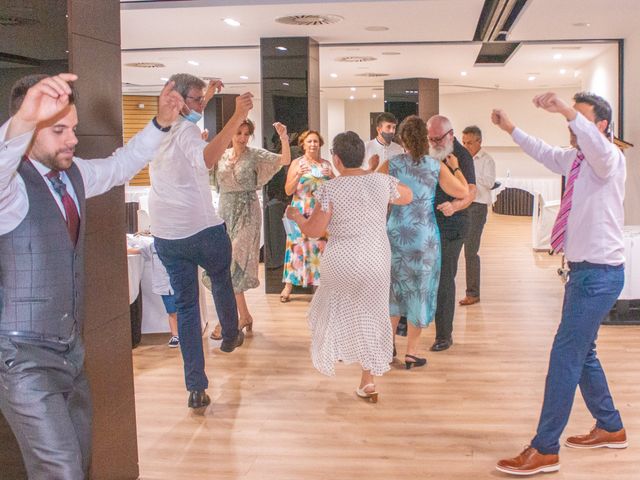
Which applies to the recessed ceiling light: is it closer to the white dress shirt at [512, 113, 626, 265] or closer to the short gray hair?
the short gray hair

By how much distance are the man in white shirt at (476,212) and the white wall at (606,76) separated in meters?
2.08

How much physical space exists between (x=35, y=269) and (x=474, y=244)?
18.5 feet

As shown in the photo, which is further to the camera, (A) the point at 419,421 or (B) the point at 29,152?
(A) the point at 419,421

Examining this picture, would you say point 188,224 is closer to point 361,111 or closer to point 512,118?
Result: point 512,118

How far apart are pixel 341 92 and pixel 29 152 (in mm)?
17009

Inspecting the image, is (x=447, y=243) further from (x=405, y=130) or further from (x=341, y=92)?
(x=341, y=92)

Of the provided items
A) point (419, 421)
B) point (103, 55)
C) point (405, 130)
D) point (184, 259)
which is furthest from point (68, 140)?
point (405, 130)

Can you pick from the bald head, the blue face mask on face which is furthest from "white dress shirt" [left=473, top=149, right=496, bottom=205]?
the blue face mask on face

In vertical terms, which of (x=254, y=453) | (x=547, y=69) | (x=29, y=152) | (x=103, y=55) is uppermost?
(x=547, y=69)

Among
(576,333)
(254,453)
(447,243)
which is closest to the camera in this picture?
(576,333)

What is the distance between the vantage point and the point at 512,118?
19797 millimetres

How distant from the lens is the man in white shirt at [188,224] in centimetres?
395

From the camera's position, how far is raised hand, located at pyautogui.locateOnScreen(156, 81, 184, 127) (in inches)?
Answer: 99.7

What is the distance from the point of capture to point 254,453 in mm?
3781
